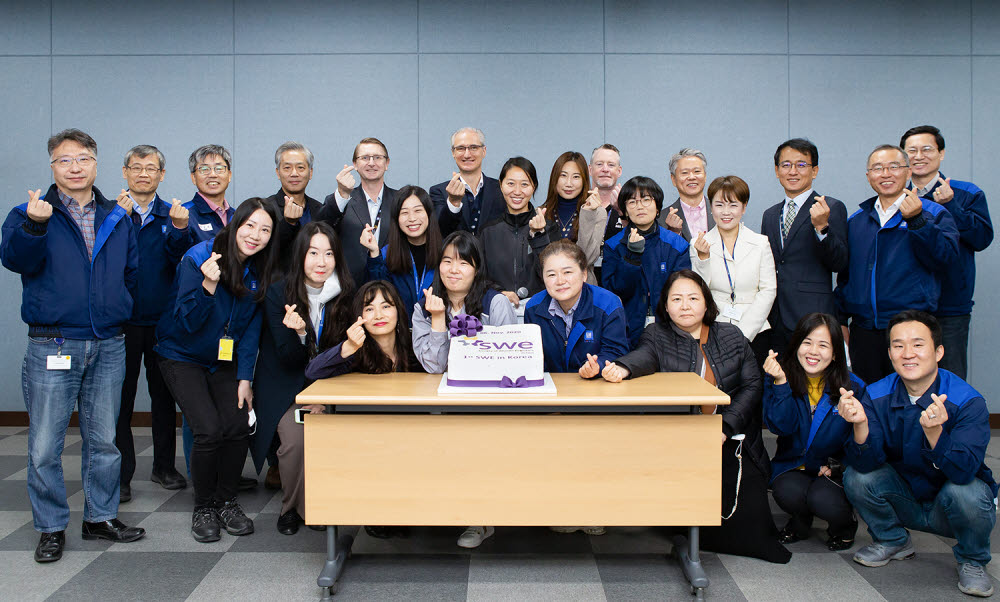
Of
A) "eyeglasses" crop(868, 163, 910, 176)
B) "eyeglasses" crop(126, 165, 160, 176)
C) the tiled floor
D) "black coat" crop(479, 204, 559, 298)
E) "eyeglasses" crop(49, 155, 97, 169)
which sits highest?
"eyeglasses" crop(126, 165, 160, 176)

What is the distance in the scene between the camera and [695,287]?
2.76m

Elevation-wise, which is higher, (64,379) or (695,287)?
(695,287)

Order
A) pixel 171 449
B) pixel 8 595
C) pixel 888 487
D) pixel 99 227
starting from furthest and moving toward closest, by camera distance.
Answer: pixel 171 449 → pixel 99 227 → pixel 888 487 → pixel 8 595

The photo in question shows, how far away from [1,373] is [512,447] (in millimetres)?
4459

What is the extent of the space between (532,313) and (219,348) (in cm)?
135

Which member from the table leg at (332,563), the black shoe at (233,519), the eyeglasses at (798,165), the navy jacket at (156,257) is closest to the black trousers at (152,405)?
the navy jacket at (156,257)

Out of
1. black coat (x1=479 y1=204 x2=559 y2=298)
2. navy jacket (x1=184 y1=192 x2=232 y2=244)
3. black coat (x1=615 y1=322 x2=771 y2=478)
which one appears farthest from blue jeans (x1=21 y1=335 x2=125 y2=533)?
black coat (x1=615 y1=322 x2=771 y2=478)

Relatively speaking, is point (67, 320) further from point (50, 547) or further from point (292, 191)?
point (292, 191)

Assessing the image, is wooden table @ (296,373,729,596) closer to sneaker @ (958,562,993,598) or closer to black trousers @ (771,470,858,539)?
black trousers @ (771,470,858,539)

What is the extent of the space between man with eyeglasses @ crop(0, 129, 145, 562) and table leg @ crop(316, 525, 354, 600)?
3.13ft

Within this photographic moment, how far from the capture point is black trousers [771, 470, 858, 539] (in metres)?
2.62

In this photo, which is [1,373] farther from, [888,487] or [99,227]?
[888,487]

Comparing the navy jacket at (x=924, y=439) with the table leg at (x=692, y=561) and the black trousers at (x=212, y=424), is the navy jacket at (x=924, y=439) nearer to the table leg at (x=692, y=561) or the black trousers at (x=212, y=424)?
the table leg at (x=692, y=561)

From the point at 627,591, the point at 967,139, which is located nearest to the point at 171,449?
the point at 627,591
